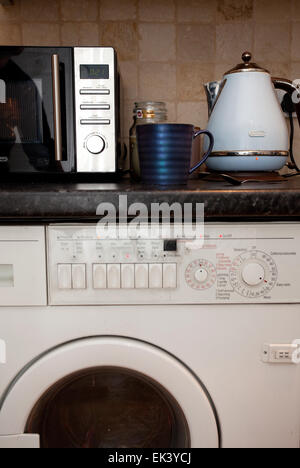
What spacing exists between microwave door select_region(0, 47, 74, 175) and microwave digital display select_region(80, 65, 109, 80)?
3 centimetres

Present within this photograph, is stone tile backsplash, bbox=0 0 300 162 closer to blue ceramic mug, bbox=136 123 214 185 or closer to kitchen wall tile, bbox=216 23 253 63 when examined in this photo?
kitchen wall tile, bbox=216 23 253 63

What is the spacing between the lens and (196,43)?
1143 millimetres

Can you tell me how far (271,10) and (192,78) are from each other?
29cm

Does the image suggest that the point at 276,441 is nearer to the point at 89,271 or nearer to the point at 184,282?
the point at 184,282

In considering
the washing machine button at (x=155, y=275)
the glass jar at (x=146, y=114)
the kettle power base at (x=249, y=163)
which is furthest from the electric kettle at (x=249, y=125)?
the washing machine button at (x=155, y=275)

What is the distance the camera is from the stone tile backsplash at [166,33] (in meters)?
1.13

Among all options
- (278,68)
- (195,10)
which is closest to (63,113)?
(195,10)

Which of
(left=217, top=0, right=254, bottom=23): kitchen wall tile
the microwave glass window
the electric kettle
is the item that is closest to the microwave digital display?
the microwave glass window

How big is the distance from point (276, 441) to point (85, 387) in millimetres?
353

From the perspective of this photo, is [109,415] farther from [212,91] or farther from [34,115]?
[212,91]

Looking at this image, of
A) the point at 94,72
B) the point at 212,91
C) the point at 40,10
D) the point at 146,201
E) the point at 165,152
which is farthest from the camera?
the point at 40,10

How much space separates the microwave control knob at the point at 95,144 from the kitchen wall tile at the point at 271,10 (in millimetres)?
643

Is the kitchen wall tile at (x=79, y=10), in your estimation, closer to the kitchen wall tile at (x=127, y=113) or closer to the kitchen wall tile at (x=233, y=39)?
the kitchen wall tile at (x=127, y=113)
